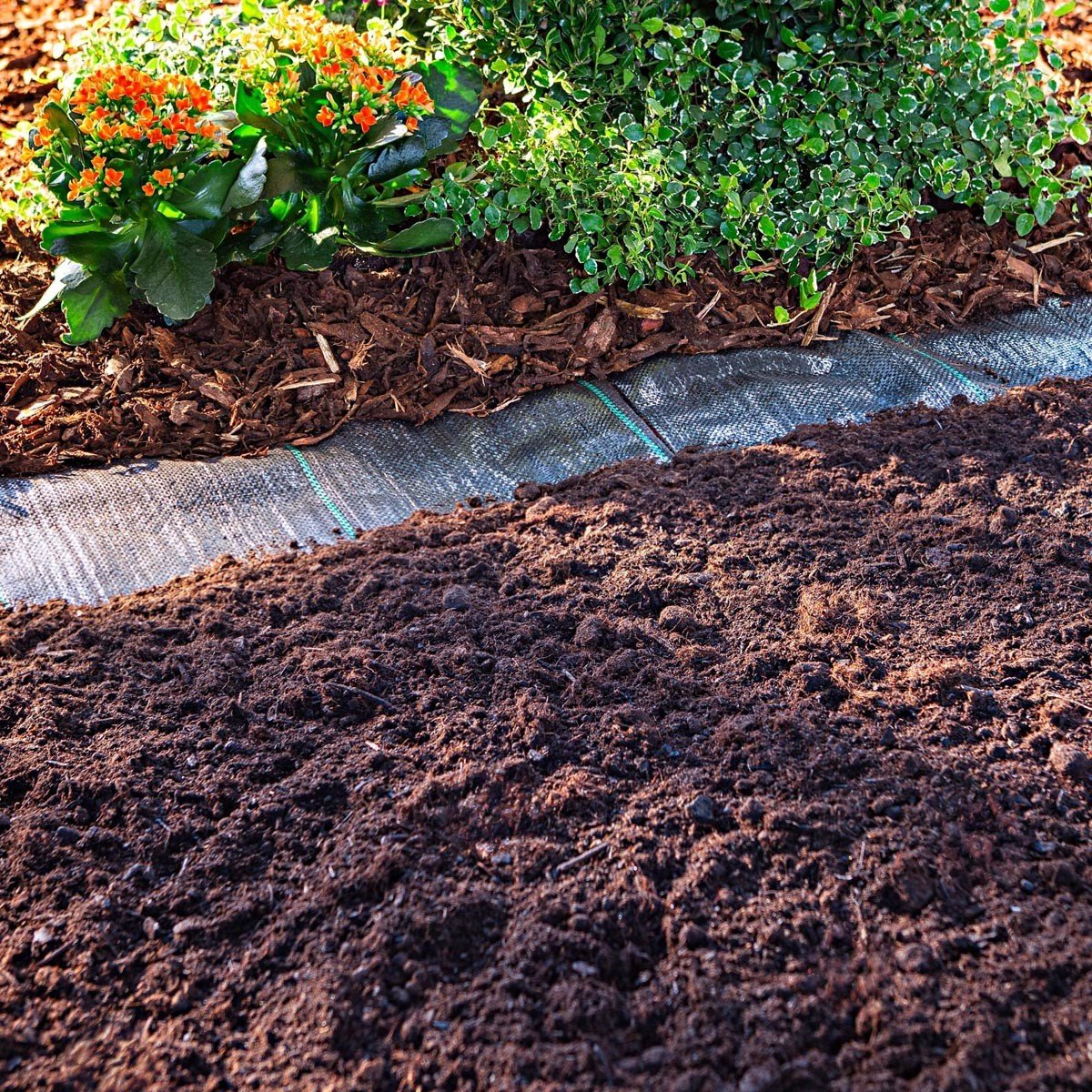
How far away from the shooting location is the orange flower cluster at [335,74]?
2957 millimetres

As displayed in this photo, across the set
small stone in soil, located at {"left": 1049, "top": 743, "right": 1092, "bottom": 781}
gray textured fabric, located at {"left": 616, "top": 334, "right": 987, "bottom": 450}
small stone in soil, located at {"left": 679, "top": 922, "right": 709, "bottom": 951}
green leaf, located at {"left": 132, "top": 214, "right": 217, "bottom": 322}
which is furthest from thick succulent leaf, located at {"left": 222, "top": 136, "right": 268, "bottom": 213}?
small stone in soil, located at {"left": 1049, "top": 743, "right": 1092, "bottom": 781}

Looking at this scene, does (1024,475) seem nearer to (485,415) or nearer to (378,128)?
(485,415)

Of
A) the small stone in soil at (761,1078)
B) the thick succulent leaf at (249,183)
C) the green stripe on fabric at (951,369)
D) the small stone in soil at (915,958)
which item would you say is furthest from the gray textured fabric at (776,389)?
the small stone in soil at (761,1078)

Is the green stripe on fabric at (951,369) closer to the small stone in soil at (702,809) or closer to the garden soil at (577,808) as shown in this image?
the garden soil at (577,808)

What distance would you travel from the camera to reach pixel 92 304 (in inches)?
117

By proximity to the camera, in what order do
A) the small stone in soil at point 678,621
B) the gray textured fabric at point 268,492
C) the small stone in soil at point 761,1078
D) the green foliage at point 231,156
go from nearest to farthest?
the small stone in soil at point 761,1078 < the small stone in soil at point 678,621 < the gray textured fabric at point 268,492 < the green foliage at point 231,156

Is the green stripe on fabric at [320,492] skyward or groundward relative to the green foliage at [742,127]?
groundward

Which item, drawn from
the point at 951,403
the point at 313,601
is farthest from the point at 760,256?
the point at 313,601

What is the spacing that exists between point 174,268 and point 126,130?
1.24 feet

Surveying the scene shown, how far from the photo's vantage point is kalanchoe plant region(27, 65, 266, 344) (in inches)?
113

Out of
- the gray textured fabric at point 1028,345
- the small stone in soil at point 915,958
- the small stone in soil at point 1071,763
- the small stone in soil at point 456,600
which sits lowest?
the gray textured fabric at point 1028,345

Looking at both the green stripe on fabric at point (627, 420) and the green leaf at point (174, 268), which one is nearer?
the green leaf at point (174, 268)

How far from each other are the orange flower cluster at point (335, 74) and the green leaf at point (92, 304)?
0.68 m

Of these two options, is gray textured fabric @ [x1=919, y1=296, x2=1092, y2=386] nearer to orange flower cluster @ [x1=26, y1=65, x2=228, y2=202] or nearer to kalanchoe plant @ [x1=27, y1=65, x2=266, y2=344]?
kalanchoe plant @ [x1=27, y1=65, x2=266, y2=344]
